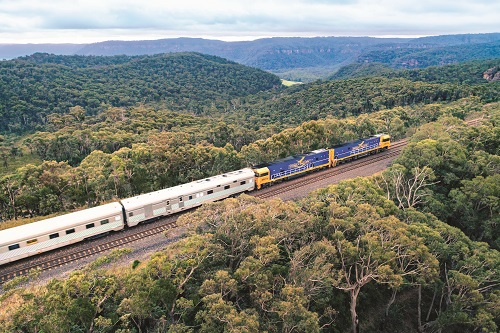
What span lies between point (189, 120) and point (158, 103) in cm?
6963

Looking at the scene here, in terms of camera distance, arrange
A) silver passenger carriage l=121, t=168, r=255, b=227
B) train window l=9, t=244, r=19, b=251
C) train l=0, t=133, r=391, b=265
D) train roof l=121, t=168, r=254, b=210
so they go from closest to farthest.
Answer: train window l=9, t=244, r=19, b=251, train l=0, t=133, r=391, b=265, silver passenger carriage l=121, t=168, r=255, b=227, train roof l=121, t=168, r=254, b=210

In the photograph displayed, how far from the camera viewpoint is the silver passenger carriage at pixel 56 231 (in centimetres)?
2561

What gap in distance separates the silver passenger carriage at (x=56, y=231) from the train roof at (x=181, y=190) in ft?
5.09

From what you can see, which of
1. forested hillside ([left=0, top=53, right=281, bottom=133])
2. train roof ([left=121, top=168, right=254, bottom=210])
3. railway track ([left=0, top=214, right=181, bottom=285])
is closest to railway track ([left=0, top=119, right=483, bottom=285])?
railway track ([left=0, top=214, right=181, bottom=285])

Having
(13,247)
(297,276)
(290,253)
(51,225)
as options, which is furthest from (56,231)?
(297,276)

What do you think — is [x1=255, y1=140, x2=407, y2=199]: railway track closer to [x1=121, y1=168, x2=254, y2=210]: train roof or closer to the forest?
[x1=121, y1=168, x2=254, y2=210]: train roof

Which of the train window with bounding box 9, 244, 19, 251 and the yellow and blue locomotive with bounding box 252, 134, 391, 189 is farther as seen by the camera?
the yellow and blue locomotive with bounding box 252, 134, 391, 189

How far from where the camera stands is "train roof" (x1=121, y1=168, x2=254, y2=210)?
3192 cm

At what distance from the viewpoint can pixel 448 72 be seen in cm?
17150

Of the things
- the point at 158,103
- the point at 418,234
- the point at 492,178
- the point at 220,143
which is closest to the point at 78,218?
the point at 418,234

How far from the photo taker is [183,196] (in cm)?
3384

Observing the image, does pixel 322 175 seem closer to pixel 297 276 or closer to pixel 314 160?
pixel 314 160

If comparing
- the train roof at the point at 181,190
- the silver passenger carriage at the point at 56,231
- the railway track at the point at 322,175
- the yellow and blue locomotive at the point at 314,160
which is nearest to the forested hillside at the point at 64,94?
the train roof at the point at 181,190

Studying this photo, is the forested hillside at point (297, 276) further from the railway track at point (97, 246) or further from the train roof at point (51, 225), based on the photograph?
the train roof at point (51, 225)
